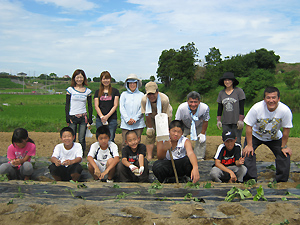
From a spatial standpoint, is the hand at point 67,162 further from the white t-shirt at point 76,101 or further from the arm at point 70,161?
the white t-shirt at point 76,101

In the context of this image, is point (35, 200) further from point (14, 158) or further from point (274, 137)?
point (274, 137)

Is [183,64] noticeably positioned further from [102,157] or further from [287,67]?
[102,157]

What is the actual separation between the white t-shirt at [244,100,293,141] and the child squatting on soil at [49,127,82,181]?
101 inches

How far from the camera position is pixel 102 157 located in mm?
4426

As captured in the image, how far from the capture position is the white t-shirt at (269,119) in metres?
4.17

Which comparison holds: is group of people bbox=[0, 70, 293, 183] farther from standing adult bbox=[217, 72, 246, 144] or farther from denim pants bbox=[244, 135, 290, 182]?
standing adult bbox=[217, 72, 246, 144]

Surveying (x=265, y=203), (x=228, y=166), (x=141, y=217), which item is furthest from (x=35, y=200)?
(x=228, y=166)

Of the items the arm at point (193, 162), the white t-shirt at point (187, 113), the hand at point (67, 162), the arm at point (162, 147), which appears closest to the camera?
the arm at point (193, 162)

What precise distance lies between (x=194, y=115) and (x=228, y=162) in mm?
1286

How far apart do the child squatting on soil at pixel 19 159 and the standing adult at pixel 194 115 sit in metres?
2.60

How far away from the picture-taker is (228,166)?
4293mm

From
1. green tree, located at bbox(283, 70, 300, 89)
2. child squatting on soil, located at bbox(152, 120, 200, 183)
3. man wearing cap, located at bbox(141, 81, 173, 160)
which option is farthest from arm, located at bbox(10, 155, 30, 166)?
green tree, located at bbox(283, 70, 300, 89)

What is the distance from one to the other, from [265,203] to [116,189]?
1660mm

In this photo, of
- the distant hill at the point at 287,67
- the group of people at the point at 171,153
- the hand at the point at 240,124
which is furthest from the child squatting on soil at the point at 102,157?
the distant hill at the point at 287,67
